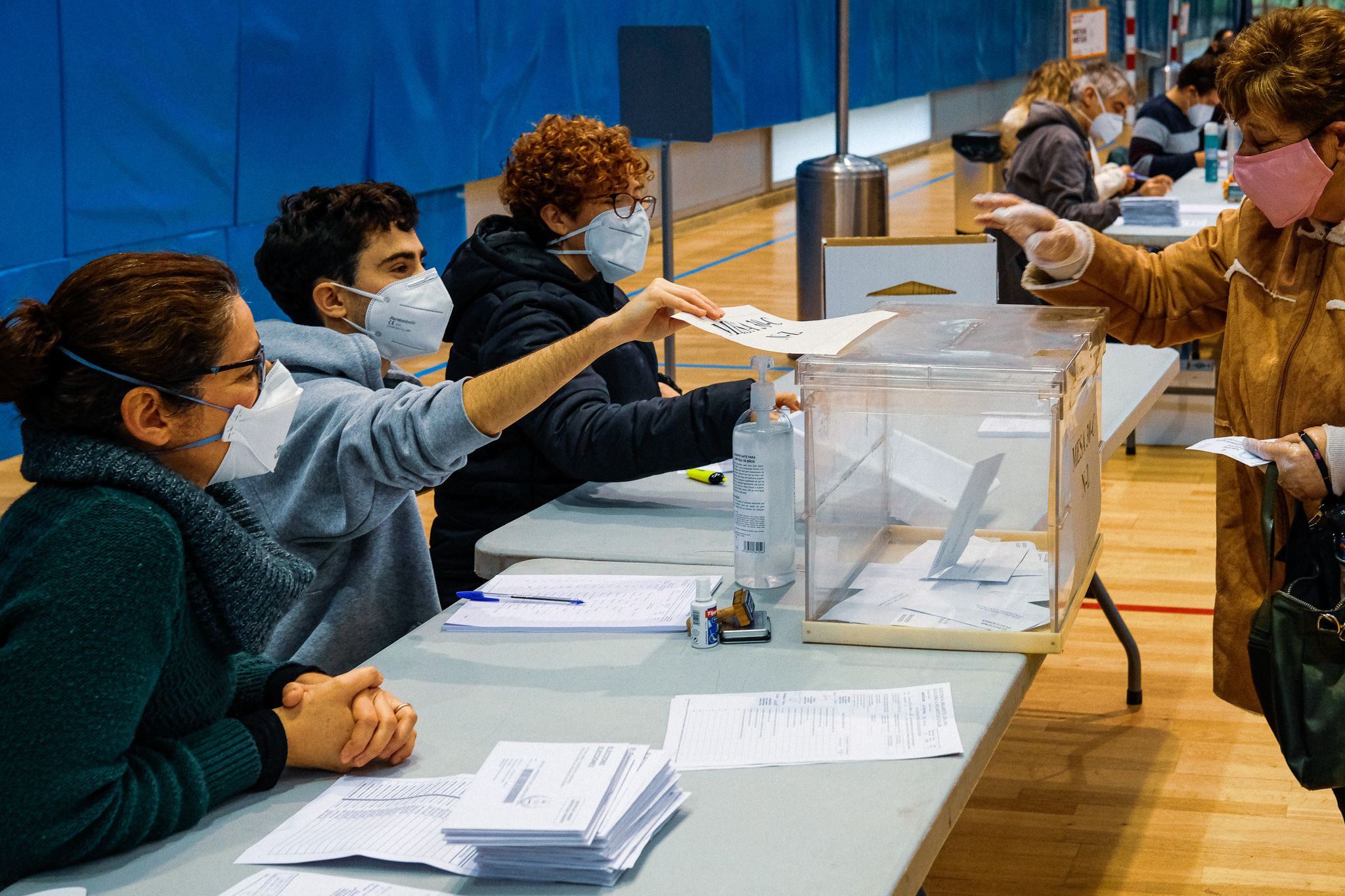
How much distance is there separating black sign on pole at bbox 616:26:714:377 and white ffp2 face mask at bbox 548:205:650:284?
86.7 inches

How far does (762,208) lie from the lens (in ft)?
41.3

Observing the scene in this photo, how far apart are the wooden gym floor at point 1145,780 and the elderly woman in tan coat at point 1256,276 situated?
1.91ft

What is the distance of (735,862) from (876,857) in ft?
0.44

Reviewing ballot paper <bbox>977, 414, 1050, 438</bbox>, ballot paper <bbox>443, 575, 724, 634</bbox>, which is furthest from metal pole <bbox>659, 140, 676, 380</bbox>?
ballot paper <bbox>443, 575, 724, 634</bbox>

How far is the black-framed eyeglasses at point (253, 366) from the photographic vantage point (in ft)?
5.12

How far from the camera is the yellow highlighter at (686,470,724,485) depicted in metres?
2.75

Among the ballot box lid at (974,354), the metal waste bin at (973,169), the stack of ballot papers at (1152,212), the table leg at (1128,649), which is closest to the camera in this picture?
the ballot box lid at (974,354)

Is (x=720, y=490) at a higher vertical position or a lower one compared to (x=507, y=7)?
lower

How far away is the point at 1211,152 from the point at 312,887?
6.91m

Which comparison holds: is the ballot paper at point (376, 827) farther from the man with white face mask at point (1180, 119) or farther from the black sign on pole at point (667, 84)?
the man with white face mask at point (1180, 119)

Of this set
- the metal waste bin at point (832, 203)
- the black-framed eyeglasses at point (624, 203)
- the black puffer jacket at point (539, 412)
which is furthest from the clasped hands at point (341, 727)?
the metal waste bin at point (832, 203)

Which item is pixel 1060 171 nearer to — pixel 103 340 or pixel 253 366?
pixel 253 366

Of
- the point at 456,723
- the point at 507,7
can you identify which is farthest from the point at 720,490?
the point at 507,7

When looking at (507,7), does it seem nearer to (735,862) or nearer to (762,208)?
(762,208)
